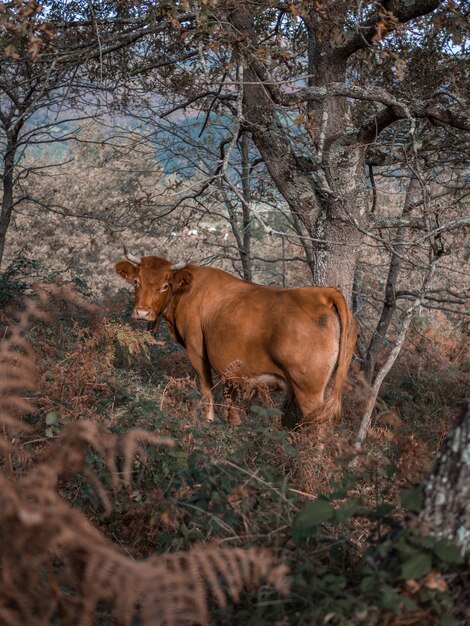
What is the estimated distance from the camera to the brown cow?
6332 mm

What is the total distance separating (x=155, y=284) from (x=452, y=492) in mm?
5535

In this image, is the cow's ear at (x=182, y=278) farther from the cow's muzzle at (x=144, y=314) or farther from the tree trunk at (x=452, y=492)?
the tree trunk at (x=452, y=492)

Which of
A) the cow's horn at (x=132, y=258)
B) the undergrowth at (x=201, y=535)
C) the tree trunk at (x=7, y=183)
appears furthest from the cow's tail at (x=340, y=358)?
the tree trunk at (x=7, y=183)

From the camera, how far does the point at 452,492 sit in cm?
264

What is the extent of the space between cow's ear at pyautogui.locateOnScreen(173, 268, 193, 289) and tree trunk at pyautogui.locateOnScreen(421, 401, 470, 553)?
5.32 metres

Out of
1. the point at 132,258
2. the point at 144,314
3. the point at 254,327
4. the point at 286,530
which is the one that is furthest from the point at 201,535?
the point at 132,258

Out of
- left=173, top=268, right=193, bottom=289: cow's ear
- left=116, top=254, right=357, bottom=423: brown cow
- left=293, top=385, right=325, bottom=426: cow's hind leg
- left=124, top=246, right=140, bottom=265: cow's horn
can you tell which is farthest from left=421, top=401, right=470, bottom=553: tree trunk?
left=124, top=246, right=140, bottom=265: cow's horn

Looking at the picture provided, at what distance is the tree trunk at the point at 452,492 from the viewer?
8.50ft

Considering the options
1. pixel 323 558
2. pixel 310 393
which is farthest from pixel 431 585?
pixel 310 393

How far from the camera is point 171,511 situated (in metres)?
3.40

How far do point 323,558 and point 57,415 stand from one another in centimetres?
293

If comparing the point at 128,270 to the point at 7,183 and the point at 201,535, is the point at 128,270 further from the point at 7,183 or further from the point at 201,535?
the point at 201,535

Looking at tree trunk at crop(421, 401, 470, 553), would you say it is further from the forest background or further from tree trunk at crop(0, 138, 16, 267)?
tree trunk at crop(0, 138, 16, 267)

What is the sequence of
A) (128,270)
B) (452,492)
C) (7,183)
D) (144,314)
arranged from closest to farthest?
1. (452,492)
2. (144,314)
3. (128,270)
4. (7,183)
